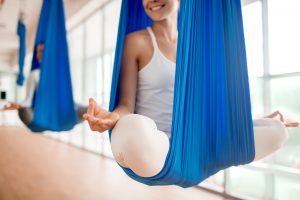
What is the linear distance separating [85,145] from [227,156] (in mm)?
4676

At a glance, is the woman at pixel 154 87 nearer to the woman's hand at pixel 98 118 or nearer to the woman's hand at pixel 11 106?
the woman's hand at pixel 98 118

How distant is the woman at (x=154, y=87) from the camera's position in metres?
0.96

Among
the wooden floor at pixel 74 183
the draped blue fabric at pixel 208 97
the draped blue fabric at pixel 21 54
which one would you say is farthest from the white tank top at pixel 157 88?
the draped blue fabric at pixel 21 54

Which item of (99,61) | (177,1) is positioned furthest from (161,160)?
(99,61)

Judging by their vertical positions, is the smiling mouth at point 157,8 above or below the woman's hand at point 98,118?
above

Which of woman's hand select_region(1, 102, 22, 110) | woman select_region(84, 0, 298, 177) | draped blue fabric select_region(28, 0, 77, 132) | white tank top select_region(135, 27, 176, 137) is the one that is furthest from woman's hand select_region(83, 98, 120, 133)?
woman's hand select_region(1, 102, 22, 110)

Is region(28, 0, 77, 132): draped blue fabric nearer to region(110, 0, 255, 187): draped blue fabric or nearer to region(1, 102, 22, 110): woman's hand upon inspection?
region(1, 102, 22, 110): woman's hand

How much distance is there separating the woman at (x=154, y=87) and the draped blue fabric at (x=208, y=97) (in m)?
0.08

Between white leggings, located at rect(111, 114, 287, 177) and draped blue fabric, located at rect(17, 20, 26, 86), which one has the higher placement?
draped blue fabric, located at rect(17, 20, 26, 86)

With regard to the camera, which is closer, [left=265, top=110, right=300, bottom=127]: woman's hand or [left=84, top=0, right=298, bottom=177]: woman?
[left=84, top=0, right=298, bottom=177]: woman

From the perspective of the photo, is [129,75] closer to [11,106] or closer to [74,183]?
[11,106]

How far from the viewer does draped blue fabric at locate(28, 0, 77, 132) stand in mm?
2205

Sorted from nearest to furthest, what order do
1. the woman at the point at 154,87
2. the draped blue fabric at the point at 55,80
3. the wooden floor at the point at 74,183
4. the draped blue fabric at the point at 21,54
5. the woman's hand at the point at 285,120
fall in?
the woman at the point at 154,87, the woman's hand at the point at 285,120, the draped blue fabric at the point at 55,80, the wooden floor at the point at 74,183, the draped blue fabric at the point at 21,54

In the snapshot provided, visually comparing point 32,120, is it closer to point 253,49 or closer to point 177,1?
point 177,1
